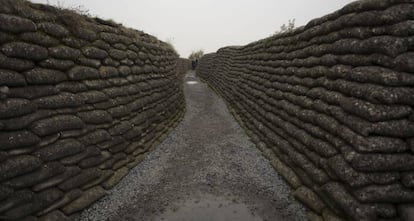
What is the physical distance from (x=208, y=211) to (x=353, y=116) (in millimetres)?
2568

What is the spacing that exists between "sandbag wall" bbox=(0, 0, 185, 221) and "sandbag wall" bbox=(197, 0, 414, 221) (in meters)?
3.54

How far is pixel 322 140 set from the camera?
3463 millimetres

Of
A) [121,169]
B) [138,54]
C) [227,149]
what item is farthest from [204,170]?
[138,54]

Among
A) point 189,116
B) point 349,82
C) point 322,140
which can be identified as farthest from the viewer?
point 189,116

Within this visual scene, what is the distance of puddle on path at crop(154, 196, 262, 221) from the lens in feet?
11.1

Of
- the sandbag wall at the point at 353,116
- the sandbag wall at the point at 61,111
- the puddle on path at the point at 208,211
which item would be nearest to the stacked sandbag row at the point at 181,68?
the sandbag wall at the point at 61,111

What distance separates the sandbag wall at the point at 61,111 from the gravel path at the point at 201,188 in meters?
0.39

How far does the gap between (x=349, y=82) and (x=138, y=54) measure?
4738 mm

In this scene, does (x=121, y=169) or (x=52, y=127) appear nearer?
(x=52, y=127)

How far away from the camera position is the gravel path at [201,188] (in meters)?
3.47

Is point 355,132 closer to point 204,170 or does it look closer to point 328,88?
point 328,88

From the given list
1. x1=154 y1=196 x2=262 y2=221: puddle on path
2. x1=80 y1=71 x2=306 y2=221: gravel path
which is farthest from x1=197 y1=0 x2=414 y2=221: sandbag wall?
x1=154 y1=196 x2=262 y2=221: puddle on path

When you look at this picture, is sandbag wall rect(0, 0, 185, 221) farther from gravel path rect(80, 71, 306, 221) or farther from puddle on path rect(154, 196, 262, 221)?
puddle on path rect(154, 196, 262, 221)

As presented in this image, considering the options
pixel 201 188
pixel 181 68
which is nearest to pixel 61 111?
pixel 201 188
